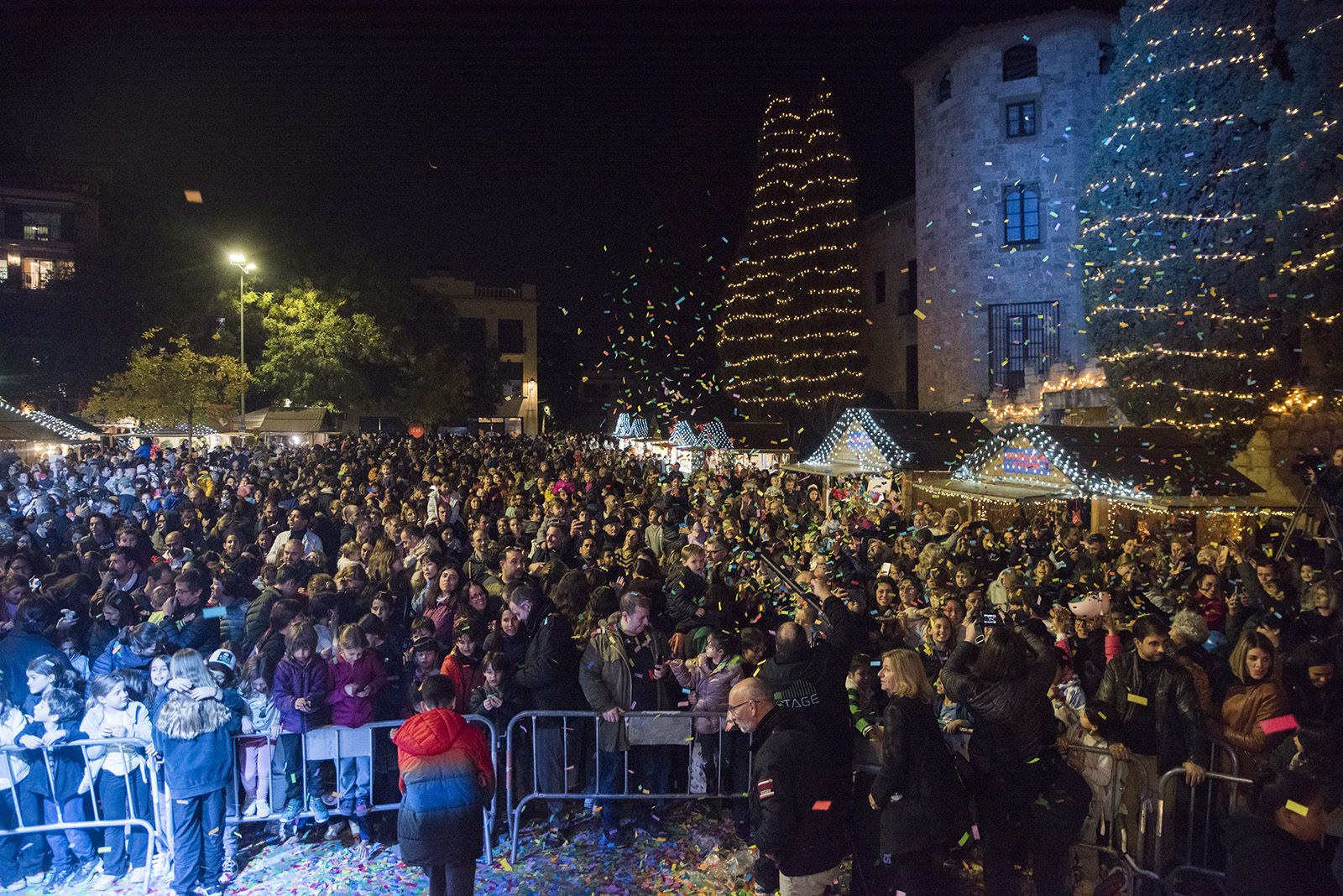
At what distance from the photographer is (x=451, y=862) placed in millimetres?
4051

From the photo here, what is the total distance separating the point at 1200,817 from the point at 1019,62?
865 inches

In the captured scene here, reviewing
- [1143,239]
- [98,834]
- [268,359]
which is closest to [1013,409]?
[1143,239]

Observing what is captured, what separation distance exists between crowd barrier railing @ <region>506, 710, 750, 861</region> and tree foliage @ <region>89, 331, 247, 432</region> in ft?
83.8

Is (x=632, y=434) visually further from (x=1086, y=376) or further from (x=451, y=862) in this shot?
(x=451, y=862)

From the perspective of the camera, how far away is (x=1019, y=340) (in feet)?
75.5

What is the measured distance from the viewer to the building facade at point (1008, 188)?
22.1 meters

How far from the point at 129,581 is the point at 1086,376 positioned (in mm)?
15898

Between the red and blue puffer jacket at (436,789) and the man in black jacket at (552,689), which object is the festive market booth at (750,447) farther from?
the red and blue puffer jacket at (436,789)

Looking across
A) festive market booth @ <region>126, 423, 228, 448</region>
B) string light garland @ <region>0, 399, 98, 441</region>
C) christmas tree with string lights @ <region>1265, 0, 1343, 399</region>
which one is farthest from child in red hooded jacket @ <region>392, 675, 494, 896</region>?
festive market booth @ <region>126, 423, 228, 448</region>

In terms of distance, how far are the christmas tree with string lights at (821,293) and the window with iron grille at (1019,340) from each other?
5758mm

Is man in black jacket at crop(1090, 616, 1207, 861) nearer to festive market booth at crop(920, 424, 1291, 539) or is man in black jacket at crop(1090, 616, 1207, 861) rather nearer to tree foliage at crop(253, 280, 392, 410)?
festive market booth at crop(920, 424, 1291, 539)

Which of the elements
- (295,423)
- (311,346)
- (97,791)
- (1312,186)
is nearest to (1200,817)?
(97,791)

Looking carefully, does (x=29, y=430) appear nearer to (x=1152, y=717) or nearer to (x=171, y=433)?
(x=171, y=433)

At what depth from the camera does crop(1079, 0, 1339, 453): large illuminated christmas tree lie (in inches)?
519
